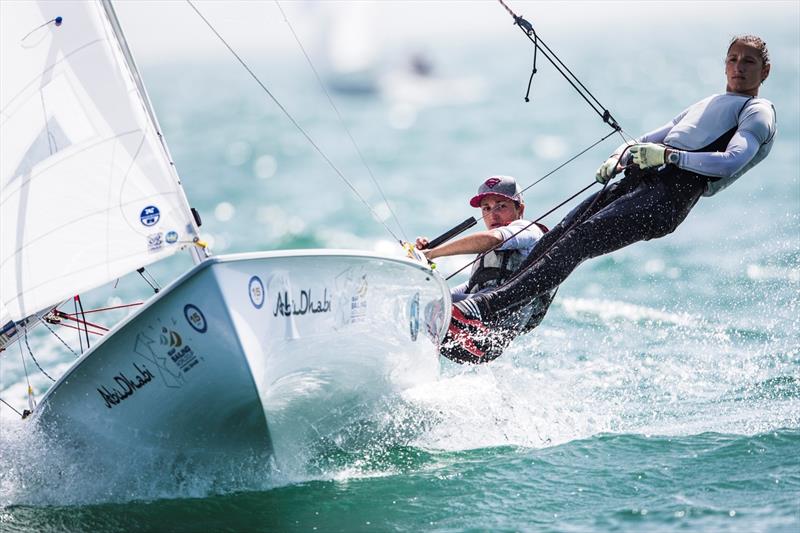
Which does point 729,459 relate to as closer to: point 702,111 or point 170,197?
point 702,111

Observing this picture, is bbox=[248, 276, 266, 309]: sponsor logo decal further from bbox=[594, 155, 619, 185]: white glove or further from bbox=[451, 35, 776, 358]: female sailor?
bbox=[594, 155, 619, 185]: white glove

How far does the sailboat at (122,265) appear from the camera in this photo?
13.9ft

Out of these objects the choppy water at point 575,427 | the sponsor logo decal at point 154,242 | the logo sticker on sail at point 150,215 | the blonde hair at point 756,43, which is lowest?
the choppy water at point 575,427

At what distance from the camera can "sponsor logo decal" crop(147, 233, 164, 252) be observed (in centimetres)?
438

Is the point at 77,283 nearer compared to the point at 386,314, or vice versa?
the point at 77,283

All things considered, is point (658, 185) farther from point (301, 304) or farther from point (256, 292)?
point (256, 292)

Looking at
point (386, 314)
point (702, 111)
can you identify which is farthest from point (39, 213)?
point (702, 111)

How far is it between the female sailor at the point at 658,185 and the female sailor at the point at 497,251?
0.50ft

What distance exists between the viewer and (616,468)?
4.77 metres

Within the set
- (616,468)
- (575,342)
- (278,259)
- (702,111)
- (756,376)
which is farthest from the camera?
(575,342)

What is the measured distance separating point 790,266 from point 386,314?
6114 mm

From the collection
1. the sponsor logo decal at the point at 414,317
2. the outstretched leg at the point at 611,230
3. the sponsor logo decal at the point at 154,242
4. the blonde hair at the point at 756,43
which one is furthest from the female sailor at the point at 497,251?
the sponsor logo decal at the point at 154,242

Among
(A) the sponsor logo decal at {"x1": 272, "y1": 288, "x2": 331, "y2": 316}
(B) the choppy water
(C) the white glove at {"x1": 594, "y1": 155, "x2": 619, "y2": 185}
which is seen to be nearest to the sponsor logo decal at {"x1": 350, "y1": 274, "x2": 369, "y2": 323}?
(A) the sponsor logo decal at {"x1": 272, "y1": 288, "x2": 331, "y2": 316}

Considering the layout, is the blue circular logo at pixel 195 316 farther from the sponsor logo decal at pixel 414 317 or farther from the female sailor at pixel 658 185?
the female sailor at pixel 658 185
